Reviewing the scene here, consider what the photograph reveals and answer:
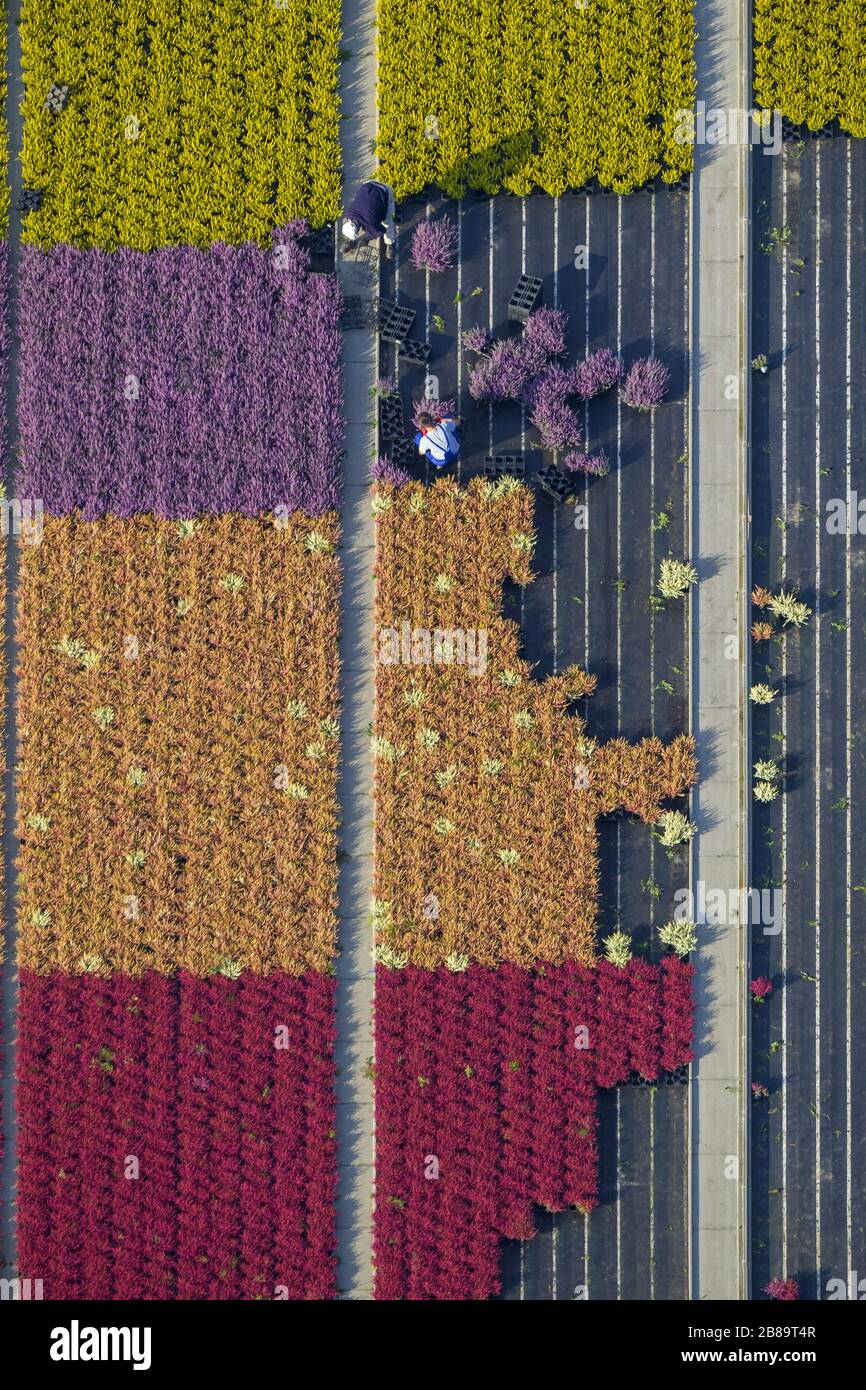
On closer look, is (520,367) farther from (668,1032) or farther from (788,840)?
(668,1032)

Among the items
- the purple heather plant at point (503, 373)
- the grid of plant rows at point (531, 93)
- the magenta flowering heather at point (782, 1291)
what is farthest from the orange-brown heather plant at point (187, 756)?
the magenta flowering heather at point (782, 1291)

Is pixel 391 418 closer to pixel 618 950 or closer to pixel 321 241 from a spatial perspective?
pixel 321 241

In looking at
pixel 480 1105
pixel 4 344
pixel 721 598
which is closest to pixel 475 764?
pixel 721 598

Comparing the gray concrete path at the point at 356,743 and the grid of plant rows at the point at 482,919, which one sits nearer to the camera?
the grid of plant rows at the point at 482,919

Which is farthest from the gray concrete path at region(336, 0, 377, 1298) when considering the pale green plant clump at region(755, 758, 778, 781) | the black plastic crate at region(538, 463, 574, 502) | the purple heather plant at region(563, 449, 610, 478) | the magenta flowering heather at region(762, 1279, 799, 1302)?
the magenta flowering heather at region(762, 1279, 799, 1302)

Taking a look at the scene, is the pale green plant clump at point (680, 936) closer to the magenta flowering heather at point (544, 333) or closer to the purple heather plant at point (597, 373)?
the purple heather plant at point (597, 373)

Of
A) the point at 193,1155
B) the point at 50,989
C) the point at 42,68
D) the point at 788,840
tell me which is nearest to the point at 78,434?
the point at 42,68
